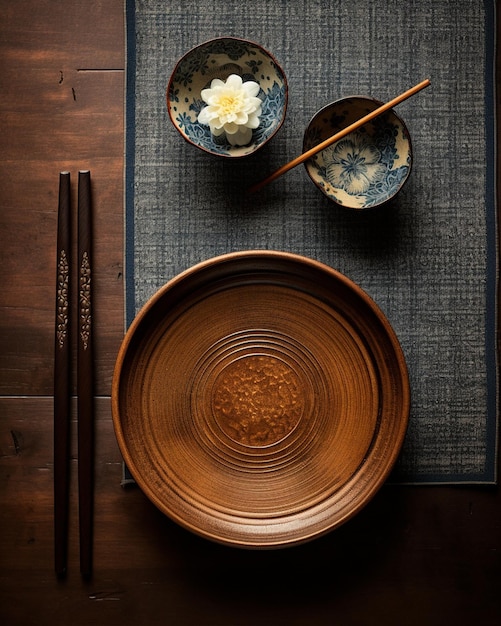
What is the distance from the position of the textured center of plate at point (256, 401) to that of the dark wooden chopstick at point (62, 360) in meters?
0.23

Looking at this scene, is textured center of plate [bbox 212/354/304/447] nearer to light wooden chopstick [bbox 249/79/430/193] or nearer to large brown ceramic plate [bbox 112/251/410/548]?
large brown ceramic plate [bbox 112/251/410/548]

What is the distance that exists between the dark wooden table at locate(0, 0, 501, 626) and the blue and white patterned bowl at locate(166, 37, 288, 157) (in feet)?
0.34

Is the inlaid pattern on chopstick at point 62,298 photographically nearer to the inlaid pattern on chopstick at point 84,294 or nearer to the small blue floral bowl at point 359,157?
the inlaid pattern on chopstick at point 84,294

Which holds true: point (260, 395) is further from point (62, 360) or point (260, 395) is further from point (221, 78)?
point (221, 78)

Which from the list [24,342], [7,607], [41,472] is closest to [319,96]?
[24,342]

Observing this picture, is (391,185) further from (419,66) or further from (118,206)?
(118,206)

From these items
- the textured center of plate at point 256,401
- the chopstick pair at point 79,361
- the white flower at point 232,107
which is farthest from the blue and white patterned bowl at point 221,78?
the textured center of plate at point 256,401

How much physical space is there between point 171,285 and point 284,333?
19 cm

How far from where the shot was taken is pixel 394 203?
0.96 meters

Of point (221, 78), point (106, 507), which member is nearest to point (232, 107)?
point (221, 78)

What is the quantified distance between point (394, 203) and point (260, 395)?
1.19 ft

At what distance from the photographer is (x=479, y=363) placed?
0.96 m

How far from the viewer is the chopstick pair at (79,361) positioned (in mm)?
922

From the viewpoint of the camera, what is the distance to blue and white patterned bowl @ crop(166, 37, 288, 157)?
35.9 inches
